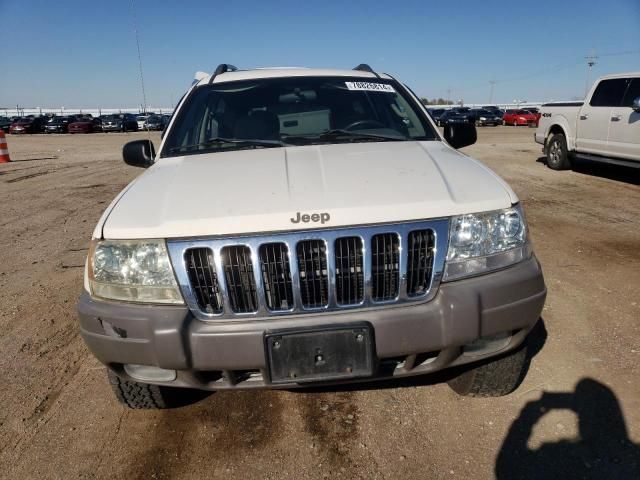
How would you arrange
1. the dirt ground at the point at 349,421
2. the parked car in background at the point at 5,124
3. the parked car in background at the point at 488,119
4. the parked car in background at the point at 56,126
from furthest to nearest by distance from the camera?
the parked car in background at the point at 5,124, the parked car in background at the point at 56,126, the parked car in background at the point at 488,119, the dirt ground at the point at 349,421

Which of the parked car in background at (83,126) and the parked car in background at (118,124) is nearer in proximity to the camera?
the parked car in background at (83,126)

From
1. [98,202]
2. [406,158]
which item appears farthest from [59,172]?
[406,158]

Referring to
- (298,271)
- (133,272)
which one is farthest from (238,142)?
(298,271)

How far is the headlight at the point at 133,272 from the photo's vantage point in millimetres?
2076

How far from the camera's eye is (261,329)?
1.99 metres

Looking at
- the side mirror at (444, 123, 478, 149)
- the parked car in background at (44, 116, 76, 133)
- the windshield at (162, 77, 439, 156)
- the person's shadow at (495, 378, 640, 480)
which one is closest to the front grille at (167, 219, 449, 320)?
the person's shadow at (495, 378, 640, 480)

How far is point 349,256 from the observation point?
206 centimetres

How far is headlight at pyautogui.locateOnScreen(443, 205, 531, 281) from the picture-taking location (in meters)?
2.13

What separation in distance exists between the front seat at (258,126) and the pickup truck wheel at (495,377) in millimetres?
1871

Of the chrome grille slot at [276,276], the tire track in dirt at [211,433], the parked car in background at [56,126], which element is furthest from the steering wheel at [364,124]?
the parked car in background at [56,126]

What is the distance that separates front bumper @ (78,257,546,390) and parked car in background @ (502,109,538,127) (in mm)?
39169

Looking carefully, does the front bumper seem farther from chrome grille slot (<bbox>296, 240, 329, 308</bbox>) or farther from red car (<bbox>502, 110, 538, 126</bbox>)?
red car (<bbox>502, 110, 538, 126</bbox>)

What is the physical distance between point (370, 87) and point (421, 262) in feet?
6.41

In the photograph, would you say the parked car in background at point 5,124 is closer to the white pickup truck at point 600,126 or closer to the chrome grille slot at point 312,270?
the white pickup truck at point 600,126
